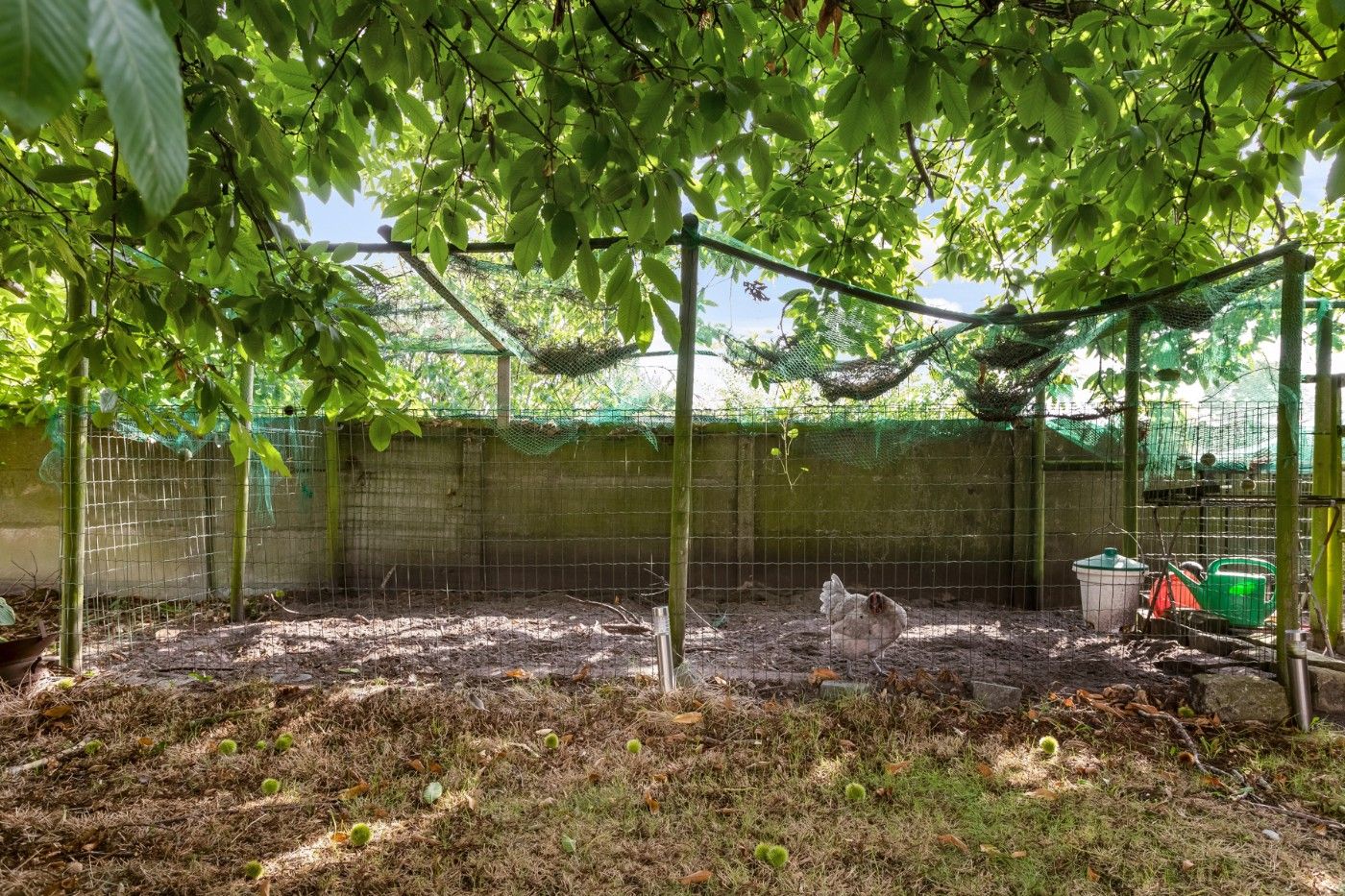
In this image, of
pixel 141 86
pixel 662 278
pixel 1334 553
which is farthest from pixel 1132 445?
pixel 141 86

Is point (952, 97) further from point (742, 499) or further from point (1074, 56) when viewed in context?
point (742, 499)

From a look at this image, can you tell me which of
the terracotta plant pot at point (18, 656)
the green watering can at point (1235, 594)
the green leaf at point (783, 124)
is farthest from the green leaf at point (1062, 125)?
the terracotta plant pot at point (18, 656)

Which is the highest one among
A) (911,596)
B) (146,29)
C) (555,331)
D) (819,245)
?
(819,245)

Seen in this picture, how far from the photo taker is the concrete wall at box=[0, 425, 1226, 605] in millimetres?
5266

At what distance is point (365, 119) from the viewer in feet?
6.27

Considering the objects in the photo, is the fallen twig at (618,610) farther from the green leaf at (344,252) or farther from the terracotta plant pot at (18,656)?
the terracotta plant pot at (18,656)

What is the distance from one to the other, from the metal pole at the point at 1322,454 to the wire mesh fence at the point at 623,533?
0.29 meters

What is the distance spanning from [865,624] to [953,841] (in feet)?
5.08

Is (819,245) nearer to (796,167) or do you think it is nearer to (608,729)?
(796,167)

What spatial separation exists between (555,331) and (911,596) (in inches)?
142

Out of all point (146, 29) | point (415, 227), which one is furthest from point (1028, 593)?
point (146, 29)

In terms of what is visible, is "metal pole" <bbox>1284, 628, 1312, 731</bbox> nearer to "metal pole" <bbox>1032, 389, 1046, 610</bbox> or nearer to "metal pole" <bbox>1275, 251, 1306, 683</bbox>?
"metal pole" <bbox>1275, 251, 1306, 683</bbox>

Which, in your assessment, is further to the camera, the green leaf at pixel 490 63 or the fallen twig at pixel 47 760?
the fallen twig at pixel 47 760

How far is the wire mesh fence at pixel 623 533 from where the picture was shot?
4168mm
